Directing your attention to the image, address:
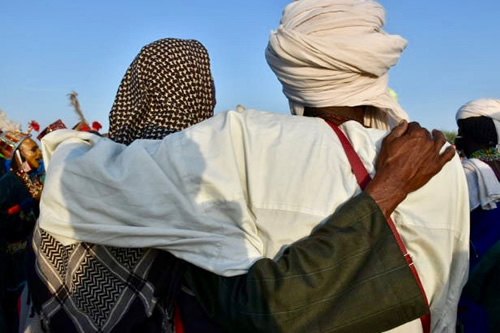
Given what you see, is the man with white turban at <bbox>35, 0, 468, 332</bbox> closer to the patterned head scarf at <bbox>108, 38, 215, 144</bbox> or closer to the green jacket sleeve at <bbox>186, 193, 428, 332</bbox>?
the green jacket sleeve at <bbox>186, 193, 428, 332</bbox>

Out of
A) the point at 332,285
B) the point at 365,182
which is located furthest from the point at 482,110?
the point at 332,285

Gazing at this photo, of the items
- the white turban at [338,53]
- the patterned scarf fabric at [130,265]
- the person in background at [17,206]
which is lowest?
the person in background at [17,206]

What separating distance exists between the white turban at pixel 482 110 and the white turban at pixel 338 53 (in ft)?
10.4

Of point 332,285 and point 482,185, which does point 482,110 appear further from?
point 332,285

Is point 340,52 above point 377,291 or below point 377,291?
above

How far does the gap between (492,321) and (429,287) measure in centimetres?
59

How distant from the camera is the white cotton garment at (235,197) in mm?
1943

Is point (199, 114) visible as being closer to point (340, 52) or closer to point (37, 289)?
point (340, 52)

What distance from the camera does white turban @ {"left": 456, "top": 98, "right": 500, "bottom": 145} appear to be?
5.32 metres

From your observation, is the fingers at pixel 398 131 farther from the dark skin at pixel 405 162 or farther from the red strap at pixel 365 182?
the red strap at pixel 365 182

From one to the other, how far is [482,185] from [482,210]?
0.17 meters

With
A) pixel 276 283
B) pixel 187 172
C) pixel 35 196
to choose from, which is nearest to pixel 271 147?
pixel 187 172

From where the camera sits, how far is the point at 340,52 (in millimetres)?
2264

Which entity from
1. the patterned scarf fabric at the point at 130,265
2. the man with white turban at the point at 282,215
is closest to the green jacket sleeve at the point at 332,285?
the man with white turban at the point at 282,215
